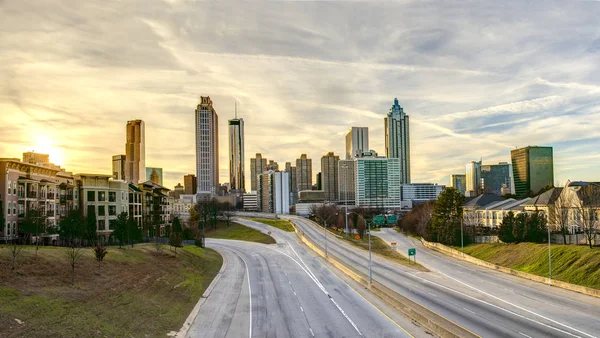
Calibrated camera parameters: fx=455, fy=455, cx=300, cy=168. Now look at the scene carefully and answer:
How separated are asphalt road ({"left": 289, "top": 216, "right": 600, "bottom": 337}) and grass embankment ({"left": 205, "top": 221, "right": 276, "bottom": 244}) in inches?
2106

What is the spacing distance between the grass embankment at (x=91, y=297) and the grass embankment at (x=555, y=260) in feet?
137

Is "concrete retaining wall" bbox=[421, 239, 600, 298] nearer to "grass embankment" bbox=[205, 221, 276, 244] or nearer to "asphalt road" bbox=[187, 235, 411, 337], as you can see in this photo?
"asphalt road" bbox=[187, 235, 411, 337]

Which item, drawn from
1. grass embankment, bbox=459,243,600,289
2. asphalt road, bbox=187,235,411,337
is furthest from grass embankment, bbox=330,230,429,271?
asphalt road, bbox=187,235,411,337

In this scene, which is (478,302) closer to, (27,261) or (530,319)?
(530,319)

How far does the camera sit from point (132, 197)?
9475 centimetres

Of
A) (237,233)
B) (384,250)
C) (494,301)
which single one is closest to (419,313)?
(494,301)

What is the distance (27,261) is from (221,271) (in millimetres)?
35830

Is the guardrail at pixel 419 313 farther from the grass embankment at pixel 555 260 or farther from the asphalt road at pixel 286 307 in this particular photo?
the grass embankment at pixel 555 260

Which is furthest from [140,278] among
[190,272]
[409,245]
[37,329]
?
[409,245]

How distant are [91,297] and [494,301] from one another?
118 ft

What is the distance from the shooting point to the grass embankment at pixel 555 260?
50.6 meters

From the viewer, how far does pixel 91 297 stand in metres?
33.4

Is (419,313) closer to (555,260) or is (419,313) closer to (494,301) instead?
(494,301)

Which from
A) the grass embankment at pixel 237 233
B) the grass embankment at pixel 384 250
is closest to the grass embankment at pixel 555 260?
the grass embankment at pixel 384 250
